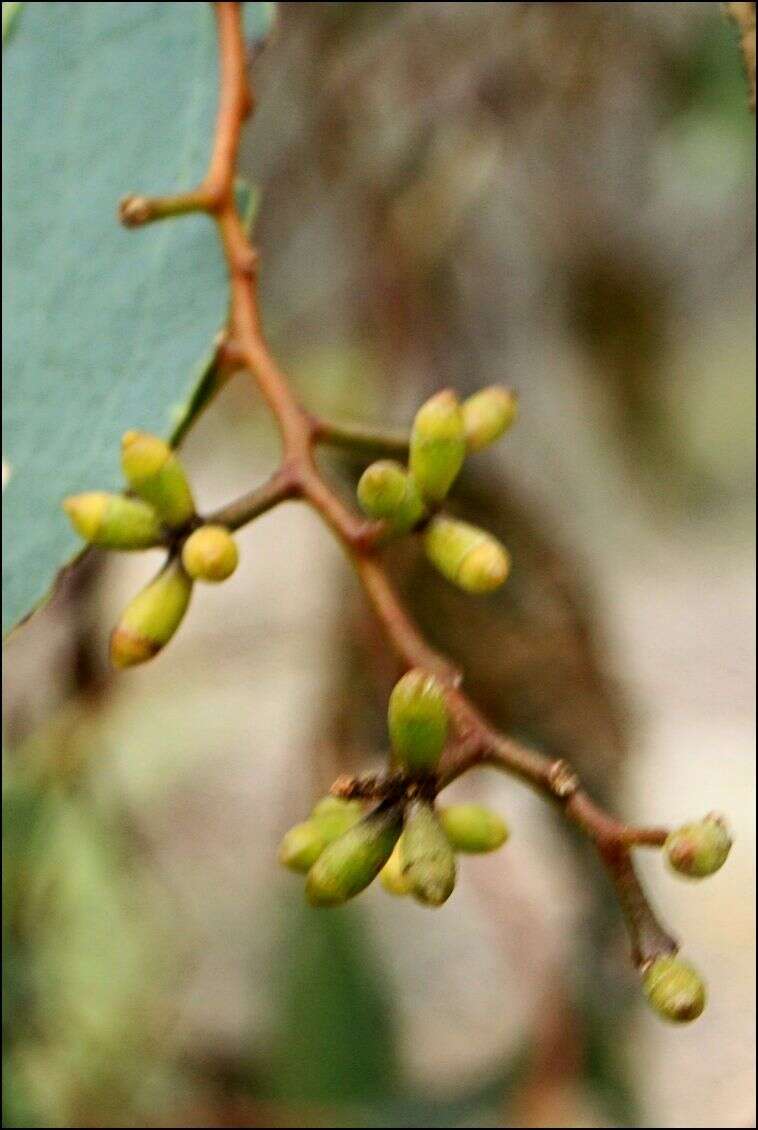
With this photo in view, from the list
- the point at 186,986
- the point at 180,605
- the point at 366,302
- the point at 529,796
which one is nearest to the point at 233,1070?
Answer: the point at 186,986

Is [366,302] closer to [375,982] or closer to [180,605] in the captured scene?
[375,982]

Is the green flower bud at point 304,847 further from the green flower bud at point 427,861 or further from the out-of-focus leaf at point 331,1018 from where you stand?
the out-of-focus leaf at point 331,1018

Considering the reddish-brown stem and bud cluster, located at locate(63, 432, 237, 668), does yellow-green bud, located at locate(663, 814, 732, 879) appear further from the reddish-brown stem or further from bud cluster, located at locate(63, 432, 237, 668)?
bud cluster, located at locate(63, 432, 237, 668)

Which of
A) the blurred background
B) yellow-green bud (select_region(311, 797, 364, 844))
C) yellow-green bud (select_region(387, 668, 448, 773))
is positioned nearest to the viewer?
yellow-green bud (select_region(387, 668, 448, 773))

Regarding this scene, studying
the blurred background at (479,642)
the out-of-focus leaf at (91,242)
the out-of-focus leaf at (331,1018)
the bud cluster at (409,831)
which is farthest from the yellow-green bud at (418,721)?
the out-of-focus leaf at (331,1018)

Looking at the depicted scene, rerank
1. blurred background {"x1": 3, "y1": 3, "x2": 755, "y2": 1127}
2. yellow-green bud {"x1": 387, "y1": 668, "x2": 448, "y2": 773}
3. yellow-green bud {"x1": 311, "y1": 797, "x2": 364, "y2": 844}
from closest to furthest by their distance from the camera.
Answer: yellow-green bud {"x1": 387, "y1": 668, "x2": 448, "y2": 773} → yellow-green bud {"x1": 311, "y1": 797, "x2": 364, "y2": 844} → blurred background {"x1": 3, "y1": 3, "x2": 755, "y2": 1127}

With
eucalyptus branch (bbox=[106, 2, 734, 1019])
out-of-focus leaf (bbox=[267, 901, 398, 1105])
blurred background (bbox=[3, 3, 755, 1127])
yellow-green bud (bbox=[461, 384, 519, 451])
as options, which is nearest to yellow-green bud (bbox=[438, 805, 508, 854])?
eucalyptus branch (bbox=[106, 2, 734, 1019])

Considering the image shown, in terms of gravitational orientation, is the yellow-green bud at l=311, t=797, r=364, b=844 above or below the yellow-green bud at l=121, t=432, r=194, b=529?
below
